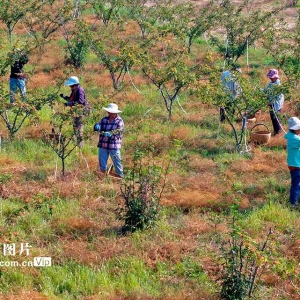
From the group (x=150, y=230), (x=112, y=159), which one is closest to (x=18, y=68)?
(x=112, y=159)

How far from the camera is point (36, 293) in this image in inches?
188

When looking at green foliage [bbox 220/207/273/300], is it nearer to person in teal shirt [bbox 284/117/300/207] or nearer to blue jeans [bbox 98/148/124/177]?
person in teal shirt [bbox 284/117/300/207]

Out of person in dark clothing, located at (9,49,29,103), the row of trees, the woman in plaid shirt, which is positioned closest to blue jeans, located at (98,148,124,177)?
the woman in plaid shirt

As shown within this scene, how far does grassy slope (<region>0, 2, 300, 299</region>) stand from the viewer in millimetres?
4984

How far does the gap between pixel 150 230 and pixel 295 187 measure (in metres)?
2.20

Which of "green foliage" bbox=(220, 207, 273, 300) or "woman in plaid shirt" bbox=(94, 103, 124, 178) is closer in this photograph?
"green foliage" bbox=(220, 207, 273, 300)

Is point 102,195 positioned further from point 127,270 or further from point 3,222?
point 127,270

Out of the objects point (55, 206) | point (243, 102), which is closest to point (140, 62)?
point (243, 102)

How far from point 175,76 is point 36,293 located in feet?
20.9

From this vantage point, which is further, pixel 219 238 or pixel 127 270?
pixel 219 238

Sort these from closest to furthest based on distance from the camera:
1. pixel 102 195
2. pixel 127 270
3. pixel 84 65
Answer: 1. pixel 127 270
2. pixel 102 195
3. pixel 84 65

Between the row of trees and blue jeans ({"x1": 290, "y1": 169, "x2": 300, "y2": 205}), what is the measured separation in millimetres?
2190

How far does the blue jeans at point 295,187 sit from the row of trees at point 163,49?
2.19 m

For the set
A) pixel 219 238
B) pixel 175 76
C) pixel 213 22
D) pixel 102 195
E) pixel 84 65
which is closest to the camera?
pixel 219 238
